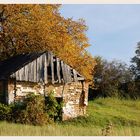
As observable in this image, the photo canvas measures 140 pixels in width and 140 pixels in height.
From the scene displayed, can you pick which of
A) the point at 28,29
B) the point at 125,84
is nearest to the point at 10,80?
the point at 28,29

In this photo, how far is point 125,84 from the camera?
47.7 m

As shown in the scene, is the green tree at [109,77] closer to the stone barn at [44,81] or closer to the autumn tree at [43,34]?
the autumn tree at [43,34]

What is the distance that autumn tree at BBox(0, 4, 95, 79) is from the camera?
1432 inches

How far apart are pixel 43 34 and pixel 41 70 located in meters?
6.35

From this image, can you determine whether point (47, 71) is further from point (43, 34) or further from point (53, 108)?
point (43, 34)

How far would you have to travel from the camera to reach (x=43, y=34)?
1431 inches

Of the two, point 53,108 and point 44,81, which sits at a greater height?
point 44,81

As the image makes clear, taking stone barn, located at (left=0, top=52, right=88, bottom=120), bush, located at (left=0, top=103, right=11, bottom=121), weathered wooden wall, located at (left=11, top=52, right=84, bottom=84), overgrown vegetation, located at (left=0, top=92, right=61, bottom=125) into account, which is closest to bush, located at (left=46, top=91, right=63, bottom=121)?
overgrown vegetation, located at (left=0, top=92, right=61, bottom=125)

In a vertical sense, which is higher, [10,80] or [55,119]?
[10,80]

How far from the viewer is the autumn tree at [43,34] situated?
36.4 metres

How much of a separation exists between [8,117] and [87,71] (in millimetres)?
11047

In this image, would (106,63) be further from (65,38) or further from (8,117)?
(8,117)

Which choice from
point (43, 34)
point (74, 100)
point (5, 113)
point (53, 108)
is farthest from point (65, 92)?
point (43, 34)

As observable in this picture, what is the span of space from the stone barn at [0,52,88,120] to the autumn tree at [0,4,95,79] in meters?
4.27
